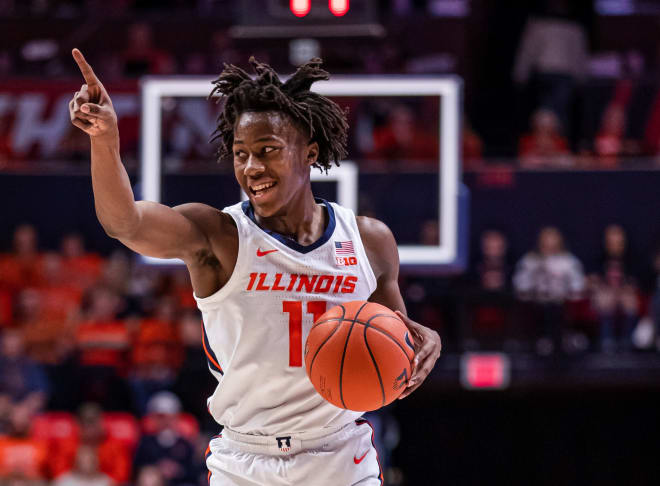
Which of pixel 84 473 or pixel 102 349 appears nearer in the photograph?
pixel 84 473

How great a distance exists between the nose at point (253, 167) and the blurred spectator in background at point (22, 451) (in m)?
6.47

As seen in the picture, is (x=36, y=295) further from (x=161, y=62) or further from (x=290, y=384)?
(x=290, y=384)

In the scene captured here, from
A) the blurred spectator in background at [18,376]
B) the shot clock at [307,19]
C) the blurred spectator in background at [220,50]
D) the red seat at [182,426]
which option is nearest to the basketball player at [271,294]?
the shot clock at [307,19]

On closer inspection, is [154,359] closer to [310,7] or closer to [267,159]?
[310,7]

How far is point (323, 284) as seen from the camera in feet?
11.1

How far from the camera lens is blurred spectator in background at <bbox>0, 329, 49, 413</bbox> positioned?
9.16m

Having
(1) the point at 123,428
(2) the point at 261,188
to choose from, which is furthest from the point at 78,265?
(2) the point at 261,188

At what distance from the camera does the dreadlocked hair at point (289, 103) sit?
338 cm

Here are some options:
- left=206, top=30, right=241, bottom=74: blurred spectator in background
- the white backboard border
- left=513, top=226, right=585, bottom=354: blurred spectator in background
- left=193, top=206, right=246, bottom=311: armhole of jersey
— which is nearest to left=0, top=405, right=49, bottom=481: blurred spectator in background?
the white backboard border

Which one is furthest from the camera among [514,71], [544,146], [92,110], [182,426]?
[514,71]

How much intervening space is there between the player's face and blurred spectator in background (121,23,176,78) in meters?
7.37

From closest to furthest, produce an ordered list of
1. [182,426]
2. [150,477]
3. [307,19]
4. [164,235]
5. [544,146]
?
1. [164,235]
2. [307,19]
3. [150,477]
4. [182,426]
5. [544,146]

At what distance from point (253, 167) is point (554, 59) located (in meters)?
8.90

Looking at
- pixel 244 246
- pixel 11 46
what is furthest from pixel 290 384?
pixel 11 46
